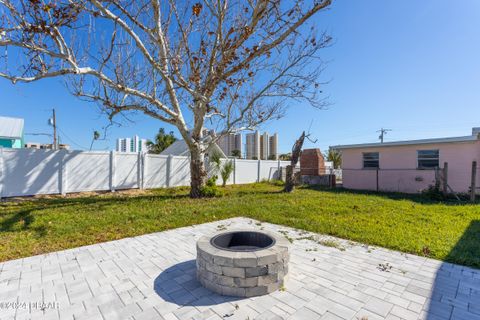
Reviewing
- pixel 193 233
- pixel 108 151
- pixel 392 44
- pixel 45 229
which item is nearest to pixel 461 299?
pixel 193 233

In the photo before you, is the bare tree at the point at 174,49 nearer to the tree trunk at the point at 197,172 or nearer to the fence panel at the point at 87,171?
the tree trunk at the point at 197,172

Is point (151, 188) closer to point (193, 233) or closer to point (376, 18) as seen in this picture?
point (193, 233)

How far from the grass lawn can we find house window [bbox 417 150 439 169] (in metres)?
3.97

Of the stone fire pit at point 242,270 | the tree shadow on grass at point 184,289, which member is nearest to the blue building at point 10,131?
the tree shadow on grass at point 184,289

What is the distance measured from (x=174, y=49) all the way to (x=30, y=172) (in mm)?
6860

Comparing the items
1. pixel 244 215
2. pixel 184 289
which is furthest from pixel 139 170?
pixel 184 289

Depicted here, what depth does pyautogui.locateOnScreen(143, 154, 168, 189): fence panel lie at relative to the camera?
11461 mm

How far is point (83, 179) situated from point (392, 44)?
40.0 ft

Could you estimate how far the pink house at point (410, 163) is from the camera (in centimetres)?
1051

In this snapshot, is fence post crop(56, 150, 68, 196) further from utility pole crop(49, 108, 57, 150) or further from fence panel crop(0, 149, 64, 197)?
utility pole crop(49, 108, 57, 150)

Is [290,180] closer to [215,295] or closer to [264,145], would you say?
[215,295]

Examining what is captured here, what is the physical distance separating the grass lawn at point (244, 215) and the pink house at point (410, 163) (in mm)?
3574

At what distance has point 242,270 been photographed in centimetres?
255

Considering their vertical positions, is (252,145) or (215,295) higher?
(252,145)
